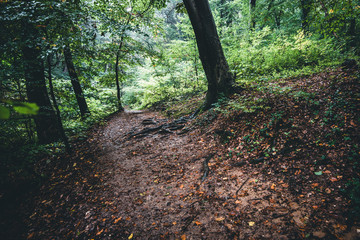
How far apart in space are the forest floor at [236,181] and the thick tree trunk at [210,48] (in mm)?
1254

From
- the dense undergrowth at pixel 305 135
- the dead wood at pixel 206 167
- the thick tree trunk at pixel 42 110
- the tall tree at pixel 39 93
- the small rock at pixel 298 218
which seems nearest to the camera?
the small rock at pixel 298 218

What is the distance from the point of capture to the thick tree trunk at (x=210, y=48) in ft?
18.9

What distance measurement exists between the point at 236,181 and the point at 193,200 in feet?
3.37

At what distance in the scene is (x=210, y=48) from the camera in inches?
237

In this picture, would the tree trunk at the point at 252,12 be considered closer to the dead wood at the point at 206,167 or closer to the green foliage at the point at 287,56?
the green foliage at the point at 287,56

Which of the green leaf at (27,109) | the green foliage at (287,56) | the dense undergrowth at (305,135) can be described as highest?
the green leaf at (27,109)

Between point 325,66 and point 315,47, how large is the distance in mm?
1403

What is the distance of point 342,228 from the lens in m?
2.01

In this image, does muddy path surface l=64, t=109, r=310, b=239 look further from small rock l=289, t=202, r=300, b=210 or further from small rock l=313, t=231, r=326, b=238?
small rock l=313, t=231, r=326, b=238

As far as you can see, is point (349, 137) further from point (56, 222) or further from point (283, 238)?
point (56, 222)

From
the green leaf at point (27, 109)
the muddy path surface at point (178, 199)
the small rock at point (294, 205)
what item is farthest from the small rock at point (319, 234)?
the green leaf at point (27, 109)

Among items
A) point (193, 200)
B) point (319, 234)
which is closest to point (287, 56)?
point (319, 234)

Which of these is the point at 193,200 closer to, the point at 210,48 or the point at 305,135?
the point at 305,135

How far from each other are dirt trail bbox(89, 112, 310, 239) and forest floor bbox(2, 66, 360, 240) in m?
0.02
